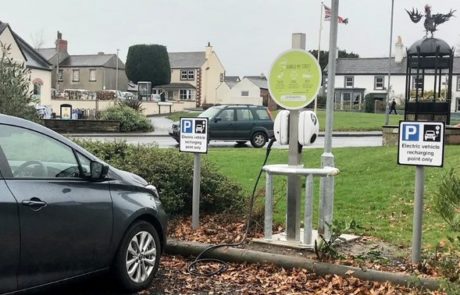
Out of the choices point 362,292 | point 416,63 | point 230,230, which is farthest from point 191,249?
point 416,63

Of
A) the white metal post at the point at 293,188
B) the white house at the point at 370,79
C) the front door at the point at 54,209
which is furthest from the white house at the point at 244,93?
the front door at the point at 54,209

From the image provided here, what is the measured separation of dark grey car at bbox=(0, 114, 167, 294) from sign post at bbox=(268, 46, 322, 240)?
68.3 inches

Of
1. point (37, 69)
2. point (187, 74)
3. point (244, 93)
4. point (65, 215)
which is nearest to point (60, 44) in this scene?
point (187, 74)

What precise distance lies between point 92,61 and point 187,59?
1354 centimetres

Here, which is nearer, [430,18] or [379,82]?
[430,18]

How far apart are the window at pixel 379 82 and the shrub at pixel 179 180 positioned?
68195 mm

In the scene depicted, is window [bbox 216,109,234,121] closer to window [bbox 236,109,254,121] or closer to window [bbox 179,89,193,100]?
window [bbox 236,109,254,121]

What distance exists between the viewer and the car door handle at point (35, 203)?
436 cm

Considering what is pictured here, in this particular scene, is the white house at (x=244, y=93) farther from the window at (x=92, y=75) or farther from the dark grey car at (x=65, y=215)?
the dark grey car at (x=65, y=215)

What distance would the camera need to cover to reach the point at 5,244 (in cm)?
418

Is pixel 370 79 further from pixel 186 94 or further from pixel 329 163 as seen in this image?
pixel 329 163

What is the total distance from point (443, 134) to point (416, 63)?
54.8ft

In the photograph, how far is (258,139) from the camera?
23625mm

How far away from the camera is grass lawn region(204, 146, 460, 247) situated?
757cm
